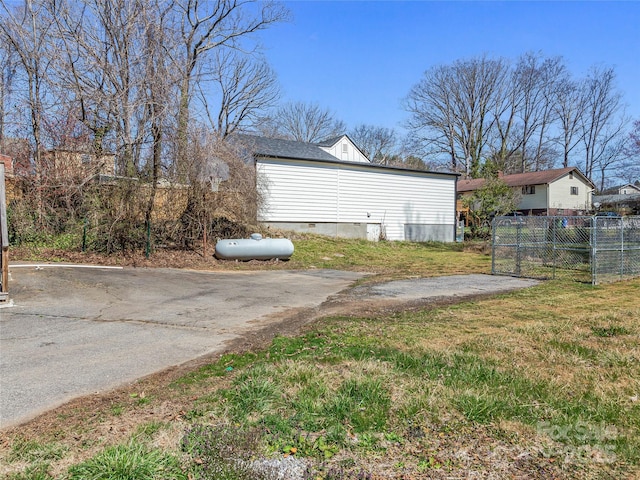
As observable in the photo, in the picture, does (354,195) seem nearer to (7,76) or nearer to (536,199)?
(7,76)

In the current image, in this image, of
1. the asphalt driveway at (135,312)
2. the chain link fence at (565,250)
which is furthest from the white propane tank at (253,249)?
the chain link fence at (565,250)

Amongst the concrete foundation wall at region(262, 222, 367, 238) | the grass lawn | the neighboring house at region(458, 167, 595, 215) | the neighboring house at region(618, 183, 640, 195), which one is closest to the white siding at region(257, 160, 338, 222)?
the concrete foundation wall at region(262, 222, 367, 238)

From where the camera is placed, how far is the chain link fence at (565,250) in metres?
11.2

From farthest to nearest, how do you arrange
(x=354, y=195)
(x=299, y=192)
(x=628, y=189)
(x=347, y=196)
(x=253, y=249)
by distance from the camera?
(x=628, y=189) → (x=354, y=195) → (x=347, y=196) → (x=299, y=192) → (x=253, y=249)

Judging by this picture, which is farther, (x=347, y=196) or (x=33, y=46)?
(x=347, y=196)

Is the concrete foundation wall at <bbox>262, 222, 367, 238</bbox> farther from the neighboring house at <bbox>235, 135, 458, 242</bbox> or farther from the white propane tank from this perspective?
the white propane tank

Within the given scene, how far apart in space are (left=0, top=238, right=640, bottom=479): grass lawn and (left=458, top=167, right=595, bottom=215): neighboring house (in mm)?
36968

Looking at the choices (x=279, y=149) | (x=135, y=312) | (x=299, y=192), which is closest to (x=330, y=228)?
(x=299, y=192)

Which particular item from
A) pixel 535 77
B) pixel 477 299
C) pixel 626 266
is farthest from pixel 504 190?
pixel 535 77

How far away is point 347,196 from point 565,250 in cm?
1119

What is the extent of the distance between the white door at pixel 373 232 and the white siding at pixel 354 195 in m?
0.21

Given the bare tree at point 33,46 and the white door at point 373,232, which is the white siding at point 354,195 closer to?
the white door at point 373,232

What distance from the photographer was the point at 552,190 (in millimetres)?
40000

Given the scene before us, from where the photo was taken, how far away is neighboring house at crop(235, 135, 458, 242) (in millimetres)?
20547
